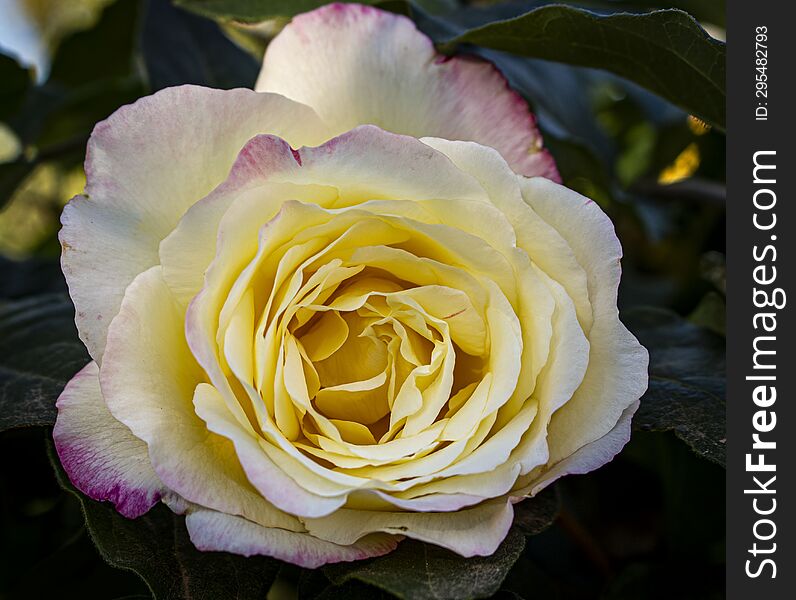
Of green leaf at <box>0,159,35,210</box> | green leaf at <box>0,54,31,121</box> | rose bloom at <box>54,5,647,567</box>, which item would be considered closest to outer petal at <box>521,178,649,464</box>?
rose bloom at <box>54,5,647,567</box>

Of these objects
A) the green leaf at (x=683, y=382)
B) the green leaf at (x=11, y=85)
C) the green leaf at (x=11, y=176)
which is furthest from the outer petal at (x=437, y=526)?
the green leaf at (x=11, y=85)

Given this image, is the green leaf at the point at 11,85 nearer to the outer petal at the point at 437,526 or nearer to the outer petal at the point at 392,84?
the outer petal at the point at 392,84

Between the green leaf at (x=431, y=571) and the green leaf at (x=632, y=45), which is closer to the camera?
the green leaf at (x=431, y=571)

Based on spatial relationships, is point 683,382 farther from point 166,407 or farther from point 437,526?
point 166,407

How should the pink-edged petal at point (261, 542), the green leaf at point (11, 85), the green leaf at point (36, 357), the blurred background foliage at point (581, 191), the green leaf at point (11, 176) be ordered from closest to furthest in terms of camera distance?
1. the pink-edged petal at point (261, 542)
2. the green leaf at point (36, 357)
3. the blurred background foliage at point (581, 191)
4. the green leaf at point (11, 176)
5. the green leaf at point (11, 85)

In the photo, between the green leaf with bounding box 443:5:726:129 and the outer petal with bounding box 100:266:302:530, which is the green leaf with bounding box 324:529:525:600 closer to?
the outer petal with bounding box 100:266:302:530

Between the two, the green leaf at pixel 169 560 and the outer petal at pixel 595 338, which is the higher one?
the outer petal at pixel 595 338

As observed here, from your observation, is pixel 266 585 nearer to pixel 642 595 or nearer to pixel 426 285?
pixel 426 285

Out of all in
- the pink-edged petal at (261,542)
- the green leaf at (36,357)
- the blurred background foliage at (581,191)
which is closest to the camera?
the pink-edged petal at (261,542)
